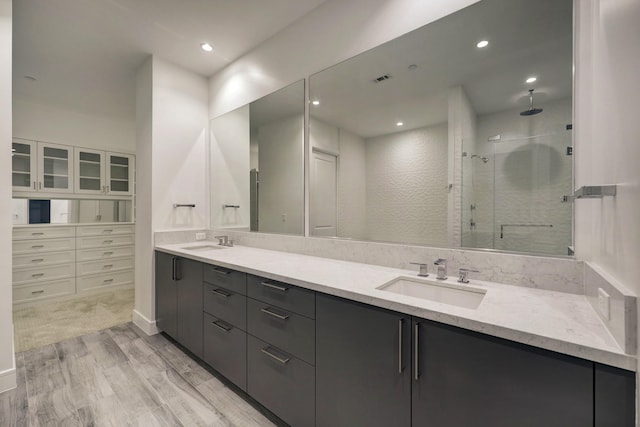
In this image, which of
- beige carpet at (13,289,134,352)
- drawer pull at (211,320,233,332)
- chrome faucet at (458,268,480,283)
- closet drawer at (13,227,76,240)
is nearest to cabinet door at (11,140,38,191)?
closet drawer at (13,227,76,240)

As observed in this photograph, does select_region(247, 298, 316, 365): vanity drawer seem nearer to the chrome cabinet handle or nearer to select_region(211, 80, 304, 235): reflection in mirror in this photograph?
the chrome cabinet handle

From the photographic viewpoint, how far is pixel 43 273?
3553 millimetres

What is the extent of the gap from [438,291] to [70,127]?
17.4 ft

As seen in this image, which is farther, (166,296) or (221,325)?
(166,296)

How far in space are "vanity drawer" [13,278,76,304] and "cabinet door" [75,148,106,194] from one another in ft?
4.32

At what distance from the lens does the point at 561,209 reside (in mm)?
1182

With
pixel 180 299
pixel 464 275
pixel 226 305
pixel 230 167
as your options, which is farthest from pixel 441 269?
pixel 230 167

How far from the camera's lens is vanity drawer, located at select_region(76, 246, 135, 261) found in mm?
3904

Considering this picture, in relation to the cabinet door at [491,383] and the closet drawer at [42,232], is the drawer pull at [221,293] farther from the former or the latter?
the closet drawer at [42,232]

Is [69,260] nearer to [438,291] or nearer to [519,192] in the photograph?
[438,291]

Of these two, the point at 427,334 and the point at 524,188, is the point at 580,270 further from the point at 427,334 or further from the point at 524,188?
the point at 427,334

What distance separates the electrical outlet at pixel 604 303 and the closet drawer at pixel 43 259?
5287mm

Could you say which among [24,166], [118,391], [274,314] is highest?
[24,166]

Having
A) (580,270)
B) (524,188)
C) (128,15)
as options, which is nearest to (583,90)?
(524,188)
